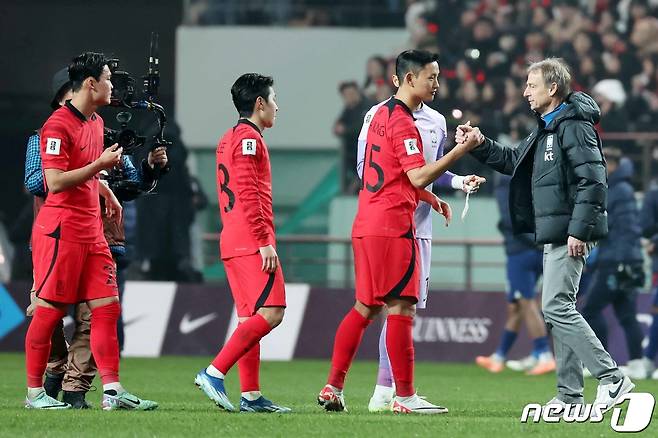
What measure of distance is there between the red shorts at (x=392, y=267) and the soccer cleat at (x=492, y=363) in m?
6.51

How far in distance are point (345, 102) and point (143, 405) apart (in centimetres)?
1235

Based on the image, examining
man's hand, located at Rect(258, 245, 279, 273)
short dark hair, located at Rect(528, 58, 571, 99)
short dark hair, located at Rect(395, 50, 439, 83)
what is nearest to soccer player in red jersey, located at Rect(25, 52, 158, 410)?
man's hand, located at Rect(258, 245, 279, 273)

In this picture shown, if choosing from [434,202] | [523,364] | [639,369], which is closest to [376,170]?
[434,202]

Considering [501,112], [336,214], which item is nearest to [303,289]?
[336,214]

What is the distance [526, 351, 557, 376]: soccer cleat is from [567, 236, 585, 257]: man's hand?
19.4 feet

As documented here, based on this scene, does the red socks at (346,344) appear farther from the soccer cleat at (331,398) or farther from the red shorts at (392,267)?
the red shorts at (392,267)

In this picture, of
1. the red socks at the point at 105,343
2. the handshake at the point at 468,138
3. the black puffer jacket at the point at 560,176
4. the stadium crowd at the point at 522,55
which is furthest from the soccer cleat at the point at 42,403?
the stadium crowd at the point at 522,55

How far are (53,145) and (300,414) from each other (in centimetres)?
214

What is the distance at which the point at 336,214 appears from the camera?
788 inches

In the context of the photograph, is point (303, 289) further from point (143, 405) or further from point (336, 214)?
point (143, 405)

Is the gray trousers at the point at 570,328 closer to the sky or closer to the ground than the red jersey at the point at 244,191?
closer to the ground

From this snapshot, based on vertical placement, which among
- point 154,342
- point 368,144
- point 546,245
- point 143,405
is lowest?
point 154,342

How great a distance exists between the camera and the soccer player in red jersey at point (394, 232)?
351 inches

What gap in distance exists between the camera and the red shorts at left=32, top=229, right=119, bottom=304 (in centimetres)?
884
